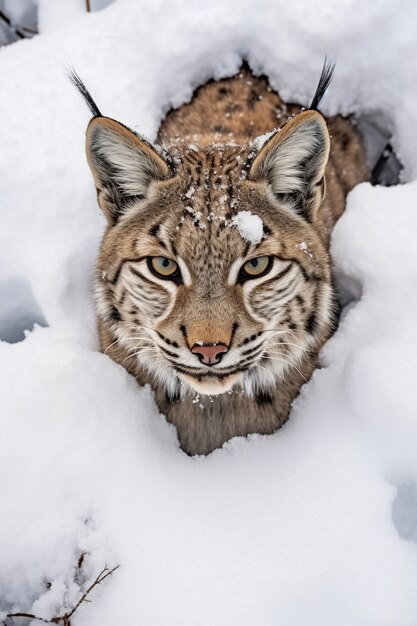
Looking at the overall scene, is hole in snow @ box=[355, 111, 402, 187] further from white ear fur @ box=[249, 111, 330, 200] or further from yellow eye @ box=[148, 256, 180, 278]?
yellow eye @ box=[148, 256, 180, 278]

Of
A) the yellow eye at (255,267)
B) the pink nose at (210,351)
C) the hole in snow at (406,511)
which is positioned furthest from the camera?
the hole in snow at (406,511)

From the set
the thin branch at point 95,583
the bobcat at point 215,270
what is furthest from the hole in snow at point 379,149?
the thin branch at point 95,583

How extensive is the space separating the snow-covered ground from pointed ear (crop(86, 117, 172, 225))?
1.98ft

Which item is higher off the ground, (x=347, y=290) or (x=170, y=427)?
(x=347, y=290)

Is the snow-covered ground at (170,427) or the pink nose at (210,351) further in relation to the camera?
the snow-covered ground at (170,427)

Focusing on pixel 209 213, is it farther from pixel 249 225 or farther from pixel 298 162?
pixel 298 162

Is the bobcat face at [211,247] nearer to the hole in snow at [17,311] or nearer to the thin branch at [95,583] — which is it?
the hole in snow at [17,311]

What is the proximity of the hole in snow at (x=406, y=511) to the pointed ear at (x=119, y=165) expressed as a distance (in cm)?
144

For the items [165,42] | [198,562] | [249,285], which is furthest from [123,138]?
[198,562]

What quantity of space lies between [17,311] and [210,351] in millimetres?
1274

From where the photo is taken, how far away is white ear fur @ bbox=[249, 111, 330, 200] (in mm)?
2365

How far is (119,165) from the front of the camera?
8.25ft

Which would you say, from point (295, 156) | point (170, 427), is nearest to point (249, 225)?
point (295, 156)

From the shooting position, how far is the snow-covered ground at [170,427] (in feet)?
8.22
